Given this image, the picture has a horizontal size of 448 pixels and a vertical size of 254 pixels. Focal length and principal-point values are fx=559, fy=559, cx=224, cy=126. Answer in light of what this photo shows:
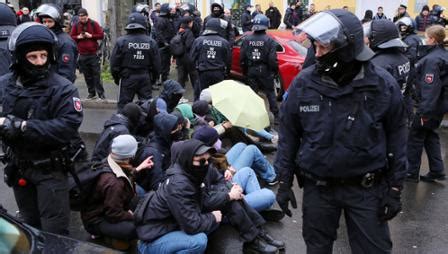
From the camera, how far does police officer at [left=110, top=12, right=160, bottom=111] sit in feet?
27.0

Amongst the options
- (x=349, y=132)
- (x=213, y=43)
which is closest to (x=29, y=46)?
(x=349, y=132)

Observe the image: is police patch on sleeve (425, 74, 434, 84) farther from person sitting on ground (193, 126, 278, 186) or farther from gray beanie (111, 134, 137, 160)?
gray beanie (111, 134, 137, 160)

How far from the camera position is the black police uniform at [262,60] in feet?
30.3

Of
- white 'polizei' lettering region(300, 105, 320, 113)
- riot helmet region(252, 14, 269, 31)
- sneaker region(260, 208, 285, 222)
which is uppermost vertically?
white 'polizei' lettering region(300, 105, 320, 113)

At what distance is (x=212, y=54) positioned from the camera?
9.13m

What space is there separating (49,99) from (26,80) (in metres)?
0.20

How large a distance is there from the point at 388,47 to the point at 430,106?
3.44 ft

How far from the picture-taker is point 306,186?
3562mm

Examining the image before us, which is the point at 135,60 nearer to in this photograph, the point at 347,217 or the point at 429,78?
the point at 429,78

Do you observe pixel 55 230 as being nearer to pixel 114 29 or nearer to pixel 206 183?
pixel 206 183

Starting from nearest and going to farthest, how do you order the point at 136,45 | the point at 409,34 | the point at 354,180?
1. the point at 354,180
2. the point at 136,45
3. the point at 409,34

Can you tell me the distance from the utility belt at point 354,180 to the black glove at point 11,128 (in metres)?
1.89

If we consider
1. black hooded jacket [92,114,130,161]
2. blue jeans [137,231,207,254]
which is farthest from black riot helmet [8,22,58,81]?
black hooded jacket [92,114,130,161]

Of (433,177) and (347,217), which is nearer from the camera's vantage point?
(347,217)
